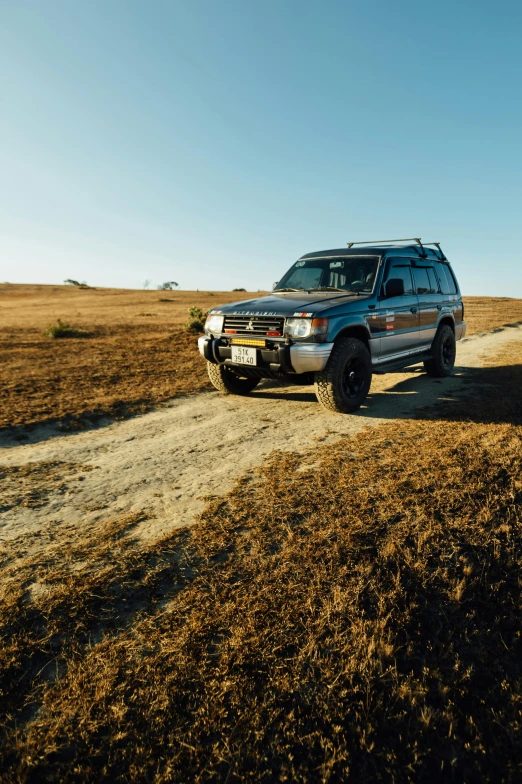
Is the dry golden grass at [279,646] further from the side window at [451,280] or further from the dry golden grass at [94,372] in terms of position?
the side window at [451,280]

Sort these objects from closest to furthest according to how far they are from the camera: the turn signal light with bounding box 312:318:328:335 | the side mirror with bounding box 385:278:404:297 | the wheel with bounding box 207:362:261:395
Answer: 1. the turn signal light with bounding box 312:318:328:335
2. the side mirror with bounding box 385:278:404:297
3. the wheel with bounding box 207:362:261:395

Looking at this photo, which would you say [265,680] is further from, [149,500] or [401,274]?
[401,274]

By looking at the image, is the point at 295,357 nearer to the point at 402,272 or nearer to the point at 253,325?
the point at 253,325

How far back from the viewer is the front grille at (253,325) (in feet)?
18.9

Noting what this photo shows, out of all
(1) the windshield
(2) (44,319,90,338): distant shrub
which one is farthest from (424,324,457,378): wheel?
(2) (44,319,90,338): distant shrub

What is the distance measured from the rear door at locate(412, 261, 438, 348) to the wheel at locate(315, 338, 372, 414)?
86.6 inches

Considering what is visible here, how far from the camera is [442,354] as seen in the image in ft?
28.4

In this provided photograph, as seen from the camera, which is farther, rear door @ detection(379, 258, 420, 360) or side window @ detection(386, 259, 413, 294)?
side window @ detection(386, 259, 413, 294)

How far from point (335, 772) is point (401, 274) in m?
6.81

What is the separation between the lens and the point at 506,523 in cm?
303

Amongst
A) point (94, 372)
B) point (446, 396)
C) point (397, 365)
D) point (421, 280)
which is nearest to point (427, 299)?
point (421, 280)

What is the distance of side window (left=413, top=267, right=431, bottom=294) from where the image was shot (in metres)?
7.74

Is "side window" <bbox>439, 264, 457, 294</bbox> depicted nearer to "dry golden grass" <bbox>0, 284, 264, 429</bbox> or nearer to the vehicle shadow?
the vehicle shadow

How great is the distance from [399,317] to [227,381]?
2854mm
